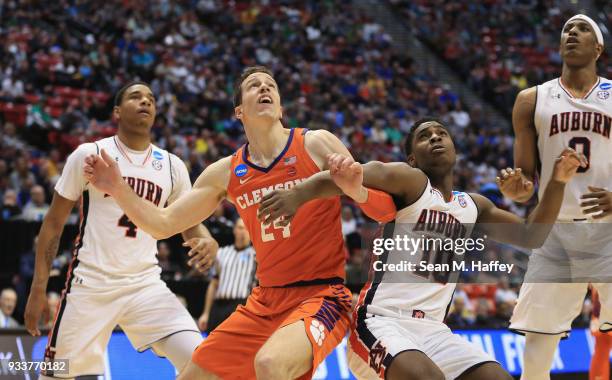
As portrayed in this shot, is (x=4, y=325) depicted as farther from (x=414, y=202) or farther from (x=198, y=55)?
(x=198, y=55)

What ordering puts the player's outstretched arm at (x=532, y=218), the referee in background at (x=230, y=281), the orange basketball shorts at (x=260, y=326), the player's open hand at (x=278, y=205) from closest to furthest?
the player's open hand at (x=278, y=205)
the orange basketball shorts at (x=260, y=326)
the player's outstretched arm at (x=532, y=218)
the referee in background at (x=230, y=281)

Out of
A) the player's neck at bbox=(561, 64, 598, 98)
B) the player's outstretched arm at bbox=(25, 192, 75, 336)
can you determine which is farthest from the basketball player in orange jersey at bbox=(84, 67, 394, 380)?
the player's neck at bbox=(561, 64, 598, 98)

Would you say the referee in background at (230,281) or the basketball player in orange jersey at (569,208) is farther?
the referee in background at (230,281)

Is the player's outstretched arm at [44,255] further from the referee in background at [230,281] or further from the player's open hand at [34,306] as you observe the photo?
the referee in background at [230,281]

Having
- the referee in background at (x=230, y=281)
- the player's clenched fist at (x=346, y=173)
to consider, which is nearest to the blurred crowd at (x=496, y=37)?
the referee in background at (x=230, y=281)

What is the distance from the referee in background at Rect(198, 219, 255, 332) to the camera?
9328 millimetres

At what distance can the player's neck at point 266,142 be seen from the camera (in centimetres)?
530

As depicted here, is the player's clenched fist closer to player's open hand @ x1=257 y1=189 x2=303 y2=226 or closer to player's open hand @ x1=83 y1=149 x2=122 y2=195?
player's open hand @ x1=257 y1=189 x2=303 y2=226

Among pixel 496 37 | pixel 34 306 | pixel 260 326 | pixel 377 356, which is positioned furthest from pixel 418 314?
pixel 496 37

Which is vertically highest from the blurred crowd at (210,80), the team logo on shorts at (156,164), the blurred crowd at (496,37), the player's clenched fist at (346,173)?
the blurred crowd at (496,37)

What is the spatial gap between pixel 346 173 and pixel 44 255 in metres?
2.63

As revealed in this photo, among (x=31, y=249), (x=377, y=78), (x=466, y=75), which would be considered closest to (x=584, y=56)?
(x=31, y=249)

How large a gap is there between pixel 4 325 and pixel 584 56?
6.90 metres

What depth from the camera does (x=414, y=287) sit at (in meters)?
5.02
